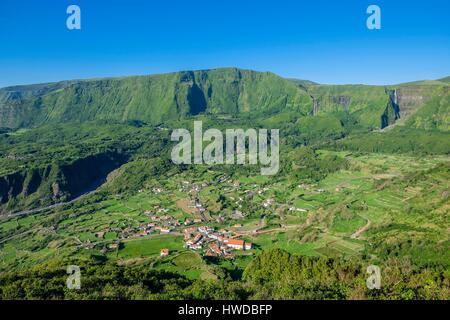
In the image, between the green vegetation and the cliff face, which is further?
the cliff face

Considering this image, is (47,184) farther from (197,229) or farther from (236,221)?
(236,221)

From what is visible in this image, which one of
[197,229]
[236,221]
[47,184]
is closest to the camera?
[197,229]

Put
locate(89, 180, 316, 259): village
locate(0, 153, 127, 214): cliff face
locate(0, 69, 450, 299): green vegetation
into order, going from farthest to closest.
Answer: locate(0, 153, 127, 214): cliff face
locate(89, 180, 316, 259): village
locate(0, 69, 450, 299): green vegetation

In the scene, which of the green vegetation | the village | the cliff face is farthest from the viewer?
the cliff face

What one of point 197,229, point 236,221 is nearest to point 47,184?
point 197,229

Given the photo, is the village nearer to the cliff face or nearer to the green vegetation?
the green vegetation

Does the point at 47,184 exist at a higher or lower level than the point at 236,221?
higher

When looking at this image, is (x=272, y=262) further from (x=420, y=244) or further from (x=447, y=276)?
(x=420, y=244)

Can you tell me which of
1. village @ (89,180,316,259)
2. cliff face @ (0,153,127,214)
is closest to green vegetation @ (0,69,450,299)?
cliff face @ (0,153,127,214)
